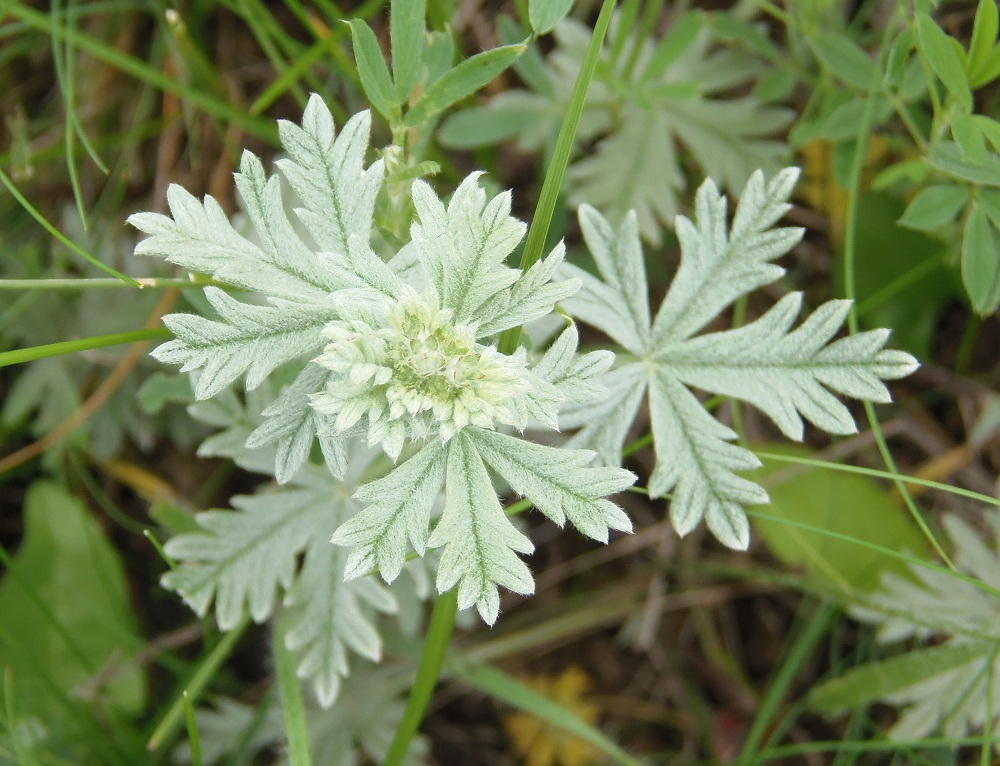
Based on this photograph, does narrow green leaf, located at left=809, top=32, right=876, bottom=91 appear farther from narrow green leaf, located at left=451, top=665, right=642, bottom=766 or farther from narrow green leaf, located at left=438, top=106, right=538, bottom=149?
narrow green leaf, located at left=451, top=665, right=642, bottom=766

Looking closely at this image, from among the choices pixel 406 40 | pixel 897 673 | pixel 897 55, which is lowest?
pixel 897 673

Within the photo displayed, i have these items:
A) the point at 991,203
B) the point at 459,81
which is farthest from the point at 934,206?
the point at 459,81

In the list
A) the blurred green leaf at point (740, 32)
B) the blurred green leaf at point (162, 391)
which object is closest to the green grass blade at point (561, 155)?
the blurred green leaf at point (162, 391)

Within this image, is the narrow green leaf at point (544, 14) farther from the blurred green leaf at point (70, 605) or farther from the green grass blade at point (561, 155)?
the blurred green leaf at point (70, 605)

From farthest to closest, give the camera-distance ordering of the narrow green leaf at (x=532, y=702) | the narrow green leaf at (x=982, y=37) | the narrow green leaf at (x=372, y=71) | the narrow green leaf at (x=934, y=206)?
the narrow green leaf at (x=532, y=702) → the narrow green leaf at (x=934, y=206) → the narrow green leaf at (x=982, y=37) → the narrow green leaf at (x=372, y=71)

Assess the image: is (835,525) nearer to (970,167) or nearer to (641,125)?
(970,167)

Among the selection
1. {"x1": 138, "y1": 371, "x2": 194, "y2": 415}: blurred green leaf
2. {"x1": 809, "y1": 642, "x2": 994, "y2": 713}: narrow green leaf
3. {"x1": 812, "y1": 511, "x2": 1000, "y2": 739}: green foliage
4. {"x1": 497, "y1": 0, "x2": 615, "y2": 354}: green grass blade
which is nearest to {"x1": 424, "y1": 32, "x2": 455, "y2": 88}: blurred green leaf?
{"x1": 497, "y1": 0, "x2": 615, "y2": 354}: green grass blade
